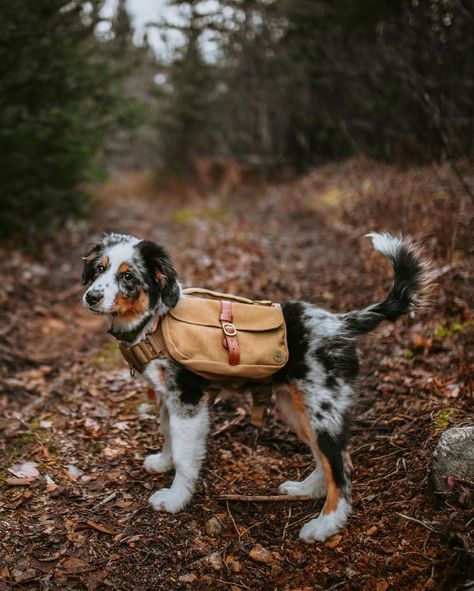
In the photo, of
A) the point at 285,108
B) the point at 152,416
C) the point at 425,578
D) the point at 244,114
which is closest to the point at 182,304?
the point at 152,416

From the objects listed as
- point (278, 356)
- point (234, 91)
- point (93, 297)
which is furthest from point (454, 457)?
point (234, 91)

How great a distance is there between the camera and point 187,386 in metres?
3.89

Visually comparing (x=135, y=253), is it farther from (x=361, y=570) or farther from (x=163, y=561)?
(x=361, y=570)

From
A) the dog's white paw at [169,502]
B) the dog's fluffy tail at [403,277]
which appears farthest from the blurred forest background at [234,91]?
the dog's white paw at [169,502]

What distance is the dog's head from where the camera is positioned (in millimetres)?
3752

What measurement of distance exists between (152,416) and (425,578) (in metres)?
3.02

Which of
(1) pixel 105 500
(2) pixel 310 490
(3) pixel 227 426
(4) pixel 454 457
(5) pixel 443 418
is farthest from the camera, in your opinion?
(3) pixel 227 426

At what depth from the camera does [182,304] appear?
404 centimetres

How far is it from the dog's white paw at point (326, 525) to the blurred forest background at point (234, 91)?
439cm

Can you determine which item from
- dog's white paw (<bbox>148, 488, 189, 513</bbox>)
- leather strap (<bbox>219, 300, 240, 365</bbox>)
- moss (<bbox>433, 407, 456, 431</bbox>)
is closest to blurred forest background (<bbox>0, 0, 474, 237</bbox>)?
moss (<bbox>433, 407, 456, 431</bbox>)

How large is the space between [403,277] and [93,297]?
94.4 inches

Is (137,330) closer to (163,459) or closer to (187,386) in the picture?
(187,386)

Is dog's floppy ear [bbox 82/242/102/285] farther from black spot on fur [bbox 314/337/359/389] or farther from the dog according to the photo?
black spot on fur [bbox 314/337/359/389]

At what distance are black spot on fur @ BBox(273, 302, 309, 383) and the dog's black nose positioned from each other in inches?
59.8
